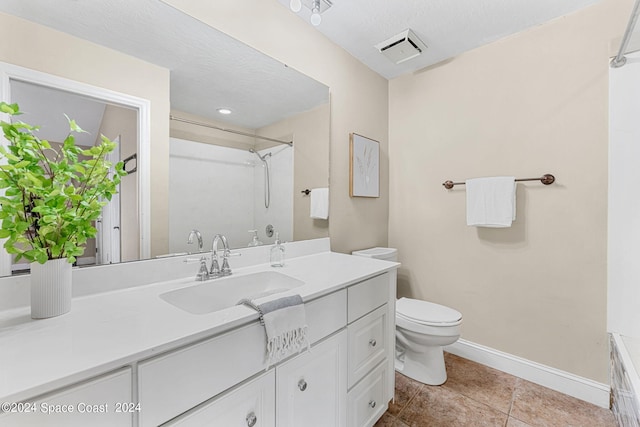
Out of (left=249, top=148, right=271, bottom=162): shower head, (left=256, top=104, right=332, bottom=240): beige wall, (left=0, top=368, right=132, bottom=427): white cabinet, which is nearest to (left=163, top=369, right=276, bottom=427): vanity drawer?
(left=0, top=368, right=132, bottom=427): white cabinet

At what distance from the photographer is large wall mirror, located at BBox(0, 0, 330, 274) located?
3.08ft

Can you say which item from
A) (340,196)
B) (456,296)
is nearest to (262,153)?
(340,196)

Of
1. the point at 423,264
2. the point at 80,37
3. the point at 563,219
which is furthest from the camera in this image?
the point at 423,264

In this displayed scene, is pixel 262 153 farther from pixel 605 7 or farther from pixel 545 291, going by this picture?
pixel 605 7

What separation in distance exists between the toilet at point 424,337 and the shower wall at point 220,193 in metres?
0.98

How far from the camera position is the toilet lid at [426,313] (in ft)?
5.35

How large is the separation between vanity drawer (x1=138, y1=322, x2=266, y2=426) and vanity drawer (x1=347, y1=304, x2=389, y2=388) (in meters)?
0.50

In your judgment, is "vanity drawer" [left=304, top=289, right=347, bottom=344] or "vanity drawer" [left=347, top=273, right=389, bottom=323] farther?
"vanity drawer" [left=347, top=273, right=389, bottom=323]

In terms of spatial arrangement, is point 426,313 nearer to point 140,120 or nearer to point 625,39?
point 625,39

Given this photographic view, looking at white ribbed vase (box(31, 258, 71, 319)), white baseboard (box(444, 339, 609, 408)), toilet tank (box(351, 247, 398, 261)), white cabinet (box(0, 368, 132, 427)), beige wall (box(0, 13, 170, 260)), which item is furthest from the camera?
toilet tank (box(351, 247, 398, 261))

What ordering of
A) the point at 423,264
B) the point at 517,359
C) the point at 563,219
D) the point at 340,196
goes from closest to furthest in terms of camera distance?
the point at 563,219 → the point at 517,359 → the point at 340,196 → the point at 423,264

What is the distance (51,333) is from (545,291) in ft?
7.91

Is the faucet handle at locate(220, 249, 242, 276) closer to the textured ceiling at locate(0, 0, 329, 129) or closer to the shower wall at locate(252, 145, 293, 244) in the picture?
the shower wall at locate(252, 145, 293, 244)

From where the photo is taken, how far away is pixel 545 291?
5.65 ft
